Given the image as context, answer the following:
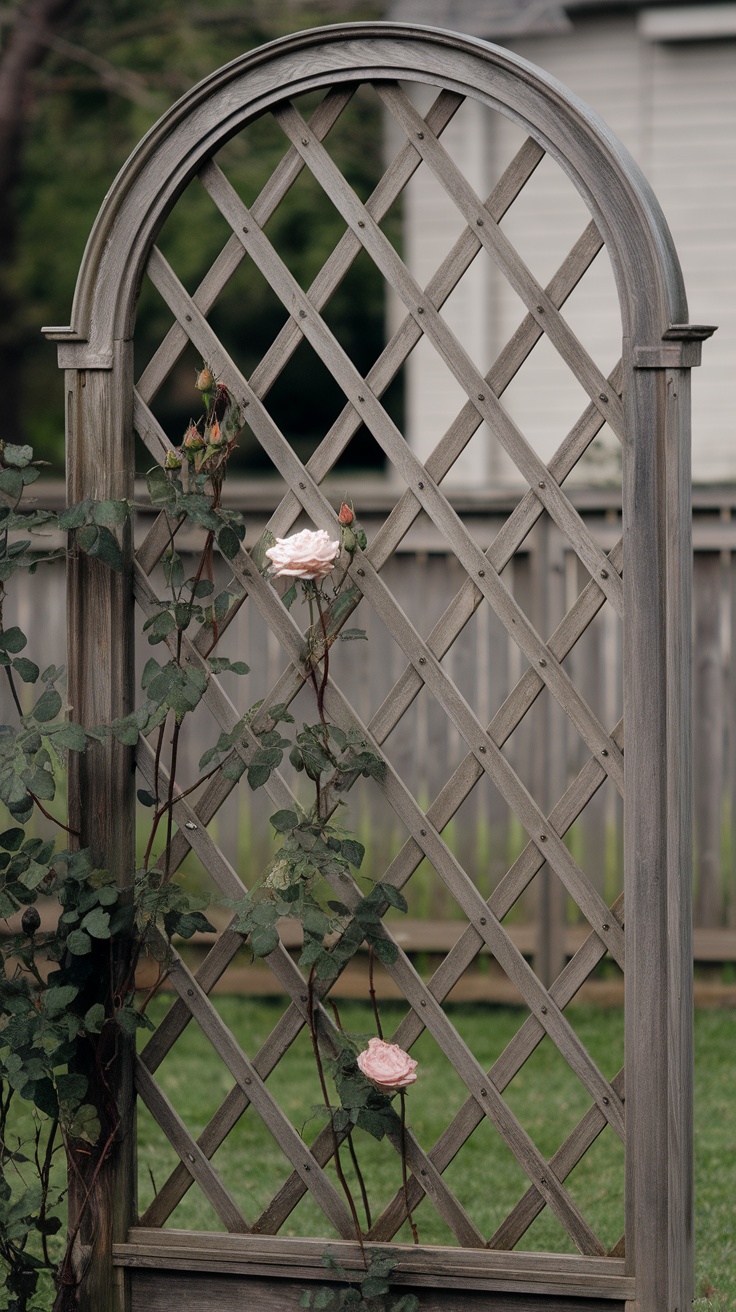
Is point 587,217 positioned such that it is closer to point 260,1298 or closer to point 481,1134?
point 481,1134

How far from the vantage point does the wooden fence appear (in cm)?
461

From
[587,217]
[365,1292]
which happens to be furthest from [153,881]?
[587,217]

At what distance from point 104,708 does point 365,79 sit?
1140mm

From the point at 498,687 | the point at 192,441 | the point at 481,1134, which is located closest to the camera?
the point at 192,441

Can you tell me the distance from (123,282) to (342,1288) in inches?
67.7

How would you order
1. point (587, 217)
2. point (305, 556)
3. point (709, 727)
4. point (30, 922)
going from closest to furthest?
point (305, 556) < point (30, 922) < point (709, 727) < point (587, 217)

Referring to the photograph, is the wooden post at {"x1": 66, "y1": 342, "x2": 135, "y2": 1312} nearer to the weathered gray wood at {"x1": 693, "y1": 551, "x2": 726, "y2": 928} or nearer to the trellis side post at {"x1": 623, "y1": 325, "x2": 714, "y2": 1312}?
the trellis side post at {"x1": 623, "y1": 325, "x2": 714, "y2": 1312}

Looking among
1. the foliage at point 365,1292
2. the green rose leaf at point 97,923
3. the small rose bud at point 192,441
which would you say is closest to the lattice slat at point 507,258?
the small rose bud at point 192,441

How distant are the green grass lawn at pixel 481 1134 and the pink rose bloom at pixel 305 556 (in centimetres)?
119

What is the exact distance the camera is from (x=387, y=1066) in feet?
7.43

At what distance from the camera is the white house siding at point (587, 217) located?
8.20m

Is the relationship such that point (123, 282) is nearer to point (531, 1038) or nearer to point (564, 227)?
point (531, 1038)

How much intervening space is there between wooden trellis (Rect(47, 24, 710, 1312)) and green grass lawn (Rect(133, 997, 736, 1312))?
480mm

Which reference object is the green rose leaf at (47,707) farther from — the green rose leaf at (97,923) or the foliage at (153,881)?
the green rose leaf at (97,923)
